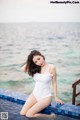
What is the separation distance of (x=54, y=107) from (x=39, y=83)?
1.15 ft

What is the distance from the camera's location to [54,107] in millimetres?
3297

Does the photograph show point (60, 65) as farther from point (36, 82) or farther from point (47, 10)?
point (47, 10)

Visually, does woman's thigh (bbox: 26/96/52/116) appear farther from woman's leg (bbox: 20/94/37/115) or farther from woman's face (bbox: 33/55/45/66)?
woman's face (bbox: 33/55/45/66)

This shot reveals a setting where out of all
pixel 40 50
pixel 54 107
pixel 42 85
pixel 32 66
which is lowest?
pixel 54 107

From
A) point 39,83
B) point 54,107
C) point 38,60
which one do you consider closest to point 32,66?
point 38,60

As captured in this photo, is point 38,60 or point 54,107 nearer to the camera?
point 38,60

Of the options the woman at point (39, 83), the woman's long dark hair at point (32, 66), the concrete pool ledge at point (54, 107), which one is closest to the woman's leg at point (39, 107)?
the woman at point (39, 83)

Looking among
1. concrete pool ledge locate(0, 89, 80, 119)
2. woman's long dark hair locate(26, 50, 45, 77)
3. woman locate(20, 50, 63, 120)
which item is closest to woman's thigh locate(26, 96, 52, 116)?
woman locate(20, 50, 63, 120)

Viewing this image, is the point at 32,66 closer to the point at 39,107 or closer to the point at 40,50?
the point at 40,50

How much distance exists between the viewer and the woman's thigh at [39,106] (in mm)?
3178

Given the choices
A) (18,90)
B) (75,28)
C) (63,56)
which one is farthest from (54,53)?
(18,90)

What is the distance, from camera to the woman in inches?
125

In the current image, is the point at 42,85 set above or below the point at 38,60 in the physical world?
below

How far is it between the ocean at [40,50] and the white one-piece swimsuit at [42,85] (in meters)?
0.13
